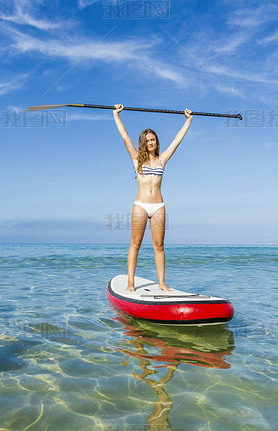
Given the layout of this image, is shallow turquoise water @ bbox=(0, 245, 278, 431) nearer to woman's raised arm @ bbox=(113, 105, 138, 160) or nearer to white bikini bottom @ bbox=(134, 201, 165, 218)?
white bikini bottom @ bbox=(134, 201, 165, 218)

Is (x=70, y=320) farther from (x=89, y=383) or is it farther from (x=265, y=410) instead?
(x=265, y=410)

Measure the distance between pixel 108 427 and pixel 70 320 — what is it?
2.99m

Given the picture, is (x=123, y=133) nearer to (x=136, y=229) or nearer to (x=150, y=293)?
(x=136, y=229)

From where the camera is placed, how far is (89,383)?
3.17 metres

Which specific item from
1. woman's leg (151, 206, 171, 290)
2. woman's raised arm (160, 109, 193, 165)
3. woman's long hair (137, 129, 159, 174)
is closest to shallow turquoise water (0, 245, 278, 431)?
woman's leg (151, 206, 171, 290)

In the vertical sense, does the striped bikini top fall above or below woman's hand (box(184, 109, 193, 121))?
below

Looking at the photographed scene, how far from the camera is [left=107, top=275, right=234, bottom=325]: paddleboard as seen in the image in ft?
15.4

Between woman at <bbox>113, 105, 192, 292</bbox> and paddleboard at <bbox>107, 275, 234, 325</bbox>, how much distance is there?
0.68 meters

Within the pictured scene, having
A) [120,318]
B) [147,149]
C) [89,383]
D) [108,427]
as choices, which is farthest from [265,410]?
[147,149]

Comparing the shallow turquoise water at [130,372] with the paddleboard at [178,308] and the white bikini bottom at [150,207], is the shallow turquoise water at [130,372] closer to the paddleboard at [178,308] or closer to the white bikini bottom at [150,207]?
the paddleboard at [178,308]

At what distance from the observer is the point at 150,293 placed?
5.70 m

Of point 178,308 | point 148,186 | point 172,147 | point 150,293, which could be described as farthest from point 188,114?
point 178,308

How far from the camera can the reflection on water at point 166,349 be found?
9.38ft

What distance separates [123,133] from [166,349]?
3549mm
